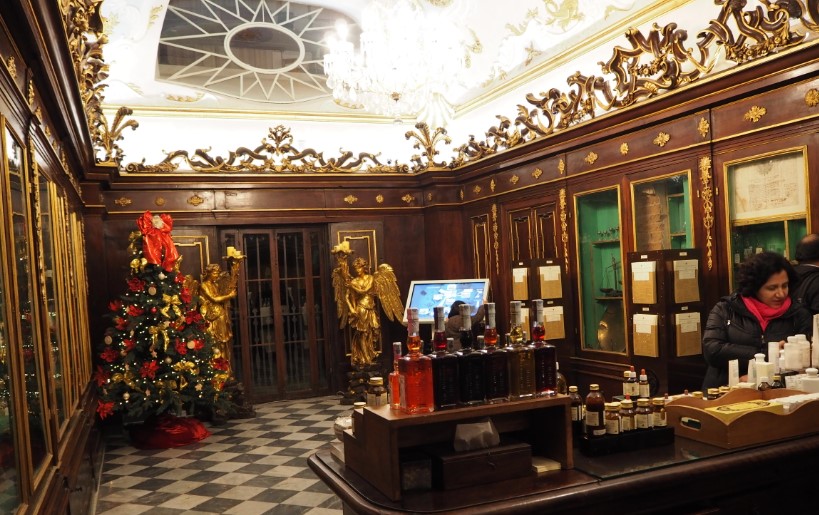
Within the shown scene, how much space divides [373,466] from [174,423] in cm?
487

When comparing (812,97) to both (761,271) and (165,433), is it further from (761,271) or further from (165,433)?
(165,433)

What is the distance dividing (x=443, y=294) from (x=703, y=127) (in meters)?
3.78

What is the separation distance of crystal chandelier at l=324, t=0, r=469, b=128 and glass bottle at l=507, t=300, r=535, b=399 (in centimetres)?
461

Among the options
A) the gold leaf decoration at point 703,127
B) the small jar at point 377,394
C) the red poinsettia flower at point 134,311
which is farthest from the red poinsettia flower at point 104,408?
the gold leaf decoration at point 703,127

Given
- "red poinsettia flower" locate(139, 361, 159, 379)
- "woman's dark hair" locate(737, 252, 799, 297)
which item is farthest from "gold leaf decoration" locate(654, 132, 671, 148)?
"red poinsettia flower" locate(139, 361, 159, 379)

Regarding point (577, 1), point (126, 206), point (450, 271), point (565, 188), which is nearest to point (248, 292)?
point (126, 206)

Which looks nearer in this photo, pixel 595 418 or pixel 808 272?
pixel 595 418

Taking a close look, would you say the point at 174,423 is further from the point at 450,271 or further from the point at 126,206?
the point at 450,271

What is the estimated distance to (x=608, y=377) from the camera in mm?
5977

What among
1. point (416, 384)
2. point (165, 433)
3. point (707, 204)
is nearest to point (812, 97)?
point (707, 204)

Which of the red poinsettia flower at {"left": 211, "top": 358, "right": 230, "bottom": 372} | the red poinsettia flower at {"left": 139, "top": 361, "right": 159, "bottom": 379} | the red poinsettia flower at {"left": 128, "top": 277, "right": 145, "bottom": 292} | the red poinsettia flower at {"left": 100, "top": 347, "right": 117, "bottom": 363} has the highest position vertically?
the red poinsettia flower at {"left": 128, "top": 277, "right": 145, "bottom": 292}

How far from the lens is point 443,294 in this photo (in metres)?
7.91

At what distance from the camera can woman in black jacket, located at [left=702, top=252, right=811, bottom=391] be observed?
3713 millimetres

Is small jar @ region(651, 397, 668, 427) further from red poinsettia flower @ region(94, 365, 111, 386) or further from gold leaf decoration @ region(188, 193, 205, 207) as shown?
gold leaf decoration @ region(188, 193, 205, 207)
